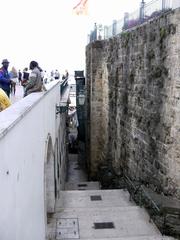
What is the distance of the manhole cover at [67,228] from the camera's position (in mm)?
8578

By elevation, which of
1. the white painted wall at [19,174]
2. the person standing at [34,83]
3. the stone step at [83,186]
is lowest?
the stone step at [83,186]

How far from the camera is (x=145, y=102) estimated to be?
1076cm

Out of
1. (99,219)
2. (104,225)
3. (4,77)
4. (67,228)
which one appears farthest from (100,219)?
(4,77)

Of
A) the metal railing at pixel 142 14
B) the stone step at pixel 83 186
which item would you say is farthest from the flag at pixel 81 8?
the stone step at pixel 83 186

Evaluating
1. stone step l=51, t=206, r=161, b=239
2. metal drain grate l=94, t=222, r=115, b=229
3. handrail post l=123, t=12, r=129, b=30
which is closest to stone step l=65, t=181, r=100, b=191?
handrail post l=123, t=12, r=129, b=30

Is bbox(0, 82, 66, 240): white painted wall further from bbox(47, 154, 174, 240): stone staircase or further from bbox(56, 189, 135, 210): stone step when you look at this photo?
bbox(56, 189, 135, 210): stone step

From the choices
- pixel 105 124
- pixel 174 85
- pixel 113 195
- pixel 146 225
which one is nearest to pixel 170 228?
pixel 146 225

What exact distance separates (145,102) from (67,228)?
3.67 m

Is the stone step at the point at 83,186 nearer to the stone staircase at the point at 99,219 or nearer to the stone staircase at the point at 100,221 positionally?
the stone staircase at the point at 99,219

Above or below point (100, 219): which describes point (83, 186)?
below

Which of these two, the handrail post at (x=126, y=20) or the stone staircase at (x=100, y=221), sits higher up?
the handrail post at (x=126, y=20)

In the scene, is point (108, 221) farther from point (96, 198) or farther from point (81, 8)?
point (81, 8)

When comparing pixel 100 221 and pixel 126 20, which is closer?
pixel 100 221

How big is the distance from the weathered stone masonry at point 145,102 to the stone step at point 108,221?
823mm
